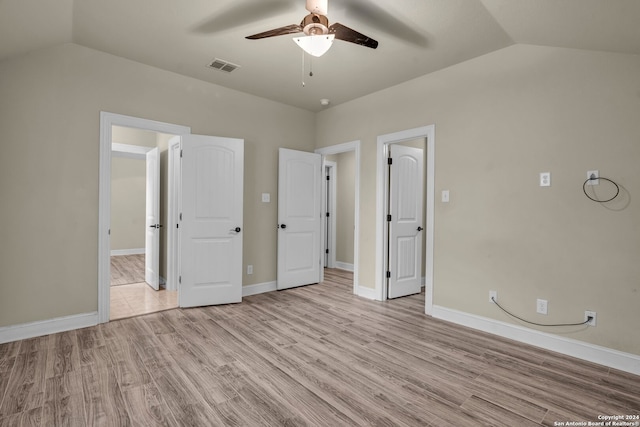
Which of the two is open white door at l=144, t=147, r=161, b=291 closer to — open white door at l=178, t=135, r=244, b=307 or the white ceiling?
open white door at l=178, t=135, r=244, b=307

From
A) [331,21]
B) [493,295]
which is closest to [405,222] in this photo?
[493,295]

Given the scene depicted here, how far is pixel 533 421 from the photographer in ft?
6.14

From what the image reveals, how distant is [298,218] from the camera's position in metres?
4.94

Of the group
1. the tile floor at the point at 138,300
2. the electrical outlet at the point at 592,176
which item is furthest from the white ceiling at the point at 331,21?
the tile floor at the point at 138,300

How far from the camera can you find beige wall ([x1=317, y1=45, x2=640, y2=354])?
252 centimetres

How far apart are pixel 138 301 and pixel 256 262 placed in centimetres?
158

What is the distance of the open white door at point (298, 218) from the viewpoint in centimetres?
478

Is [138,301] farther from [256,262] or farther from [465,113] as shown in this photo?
[465,113]

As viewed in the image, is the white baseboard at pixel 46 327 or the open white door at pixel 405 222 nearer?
the white baseboard at pixel 46 327

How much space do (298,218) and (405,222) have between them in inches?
62.6

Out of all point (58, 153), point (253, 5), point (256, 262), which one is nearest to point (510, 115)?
point (253, 5)

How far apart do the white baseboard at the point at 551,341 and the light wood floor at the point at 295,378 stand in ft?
0.31

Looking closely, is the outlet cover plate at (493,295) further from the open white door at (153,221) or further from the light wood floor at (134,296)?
the open white door at (153,221)

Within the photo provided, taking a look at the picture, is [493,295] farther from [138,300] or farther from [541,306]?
[138,300]
